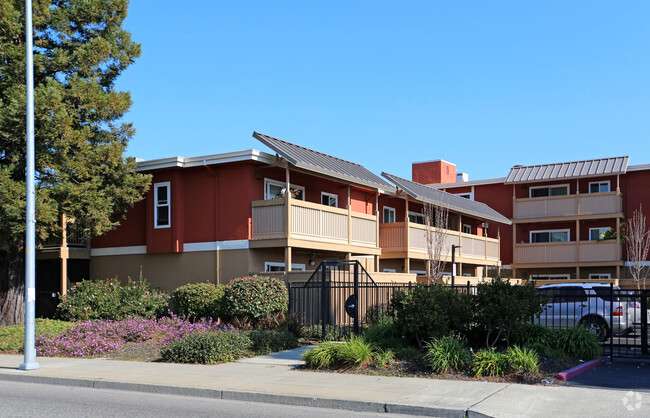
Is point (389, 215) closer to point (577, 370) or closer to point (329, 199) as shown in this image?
point (329, 199)

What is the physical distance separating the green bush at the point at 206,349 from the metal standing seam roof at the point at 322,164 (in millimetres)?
8027

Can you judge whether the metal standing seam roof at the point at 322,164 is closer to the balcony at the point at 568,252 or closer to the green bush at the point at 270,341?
the green bush at the point at 270,341

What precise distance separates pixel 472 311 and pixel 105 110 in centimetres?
1281

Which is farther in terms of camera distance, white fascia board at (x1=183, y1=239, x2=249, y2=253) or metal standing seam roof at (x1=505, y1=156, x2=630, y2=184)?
metal standing seam roof at (x1=505, y1=156, x2=630, y2=184)

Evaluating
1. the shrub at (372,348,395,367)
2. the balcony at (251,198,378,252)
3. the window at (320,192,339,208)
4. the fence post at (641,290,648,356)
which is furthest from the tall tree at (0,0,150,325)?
the fence post at (641,290,648,356)

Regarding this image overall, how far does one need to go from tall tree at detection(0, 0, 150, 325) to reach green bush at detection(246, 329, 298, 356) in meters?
7.10

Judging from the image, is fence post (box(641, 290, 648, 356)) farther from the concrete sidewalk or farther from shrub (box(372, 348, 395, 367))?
shrub (box(372, 348, 395, 367))

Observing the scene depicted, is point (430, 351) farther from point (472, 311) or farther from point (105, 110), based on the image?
point (105, 110)

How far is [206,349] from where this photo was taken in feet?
46.9

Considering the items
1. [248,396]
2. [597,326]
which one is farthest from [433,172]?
[248,396]

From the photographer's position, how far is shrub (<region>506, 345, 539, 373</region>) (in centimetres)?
1142

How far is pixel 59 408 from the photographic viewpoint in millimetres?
9820

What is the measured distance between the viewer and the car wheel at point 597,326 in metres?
14.2

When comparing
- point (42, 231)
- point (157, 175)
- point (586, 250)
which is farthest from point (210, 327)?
point (586, 250)
